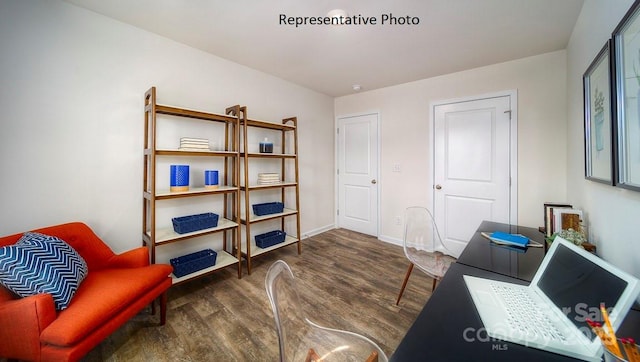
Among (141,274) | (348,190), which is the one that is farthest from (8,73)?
(348,190)

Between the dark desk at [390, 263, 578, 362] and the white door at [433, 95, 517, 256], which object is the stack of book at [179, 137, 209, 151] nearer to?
the dark desk at [390, 263, 578, 362]

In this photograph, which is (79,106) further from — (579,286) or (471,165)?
(471,165)

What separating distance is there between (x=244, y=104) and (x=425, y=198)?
109 inches

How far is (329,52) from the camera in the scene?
2518 millimetres

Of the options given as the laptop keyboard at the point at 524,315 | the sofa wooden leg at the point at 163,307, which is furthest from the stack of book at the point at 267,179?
the laptop keyboard at the point at 524,315

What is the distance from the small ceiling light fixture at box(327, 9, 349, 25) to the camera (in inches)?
72.1

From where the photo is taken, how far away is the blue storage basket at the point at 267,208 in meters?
2.88

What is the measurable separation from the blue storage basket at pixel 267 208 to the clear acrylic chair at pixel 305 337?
1.95m

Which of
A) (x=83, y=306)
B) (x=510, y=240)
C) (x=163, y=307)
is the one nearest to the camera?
(x=83, y=306)

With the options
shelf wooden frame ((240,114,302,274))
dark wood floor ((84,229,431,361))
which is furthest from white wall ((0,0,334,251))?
dark wood floor ((84,229,431,361))

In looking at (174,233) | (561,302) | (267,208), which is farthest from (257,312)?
(561,302)

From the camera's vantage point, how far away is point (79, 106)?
1.85 meters

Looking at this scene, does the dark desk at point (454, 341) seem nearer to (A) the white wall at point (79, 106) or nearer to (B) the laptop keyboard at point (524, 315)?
(B) the laptop keyboard at point (524, 315)

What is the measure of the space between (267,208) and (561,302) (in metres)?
2.61
